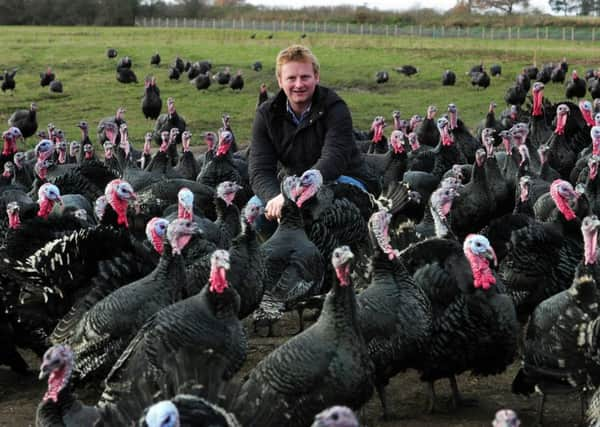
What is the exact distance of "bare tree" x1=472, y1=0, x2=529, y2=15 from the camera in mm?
59500

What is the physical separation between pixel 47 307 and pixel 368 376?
Answer: 225cm

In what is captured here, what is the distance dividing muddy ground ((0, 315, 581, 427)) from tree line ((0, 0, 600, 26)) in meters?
43.2

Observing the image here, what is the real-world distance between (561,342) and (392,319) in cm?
82

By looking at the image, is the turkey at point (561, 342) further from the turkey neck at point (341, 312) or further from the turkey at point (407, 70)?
the turkey at point (407, 70)

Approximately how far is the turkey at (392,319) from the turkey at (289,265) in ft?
3.71

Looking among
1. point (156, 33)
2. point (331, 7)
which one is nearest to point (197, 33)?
point (156, 33)

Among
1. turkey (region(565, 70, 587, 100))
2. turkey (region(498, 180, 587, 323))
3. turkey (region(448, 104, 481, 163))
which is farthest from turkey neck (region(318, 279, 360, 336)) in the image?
turkey (region(565, 70, 587, 100))

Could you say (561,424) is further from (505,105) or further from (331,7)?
(331,7)

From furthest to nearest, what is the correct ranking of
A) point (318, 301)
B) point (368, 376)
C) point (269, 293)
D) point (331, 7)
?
point (331, 7) → point (269, 293) → point (318, 301) → point (368, 376)

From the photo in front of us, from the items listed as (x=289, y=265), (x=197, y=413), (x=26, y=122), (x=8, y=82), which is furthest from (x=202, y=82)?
(x=197, y=413)

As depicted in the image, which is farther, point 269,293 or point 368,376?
point 269,293

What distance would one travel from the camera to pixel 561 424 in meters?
4.98

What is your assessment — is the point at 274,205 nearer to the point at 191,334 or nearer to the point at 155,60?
the point at 191,334

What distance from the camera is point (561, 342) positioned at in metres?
4.75
